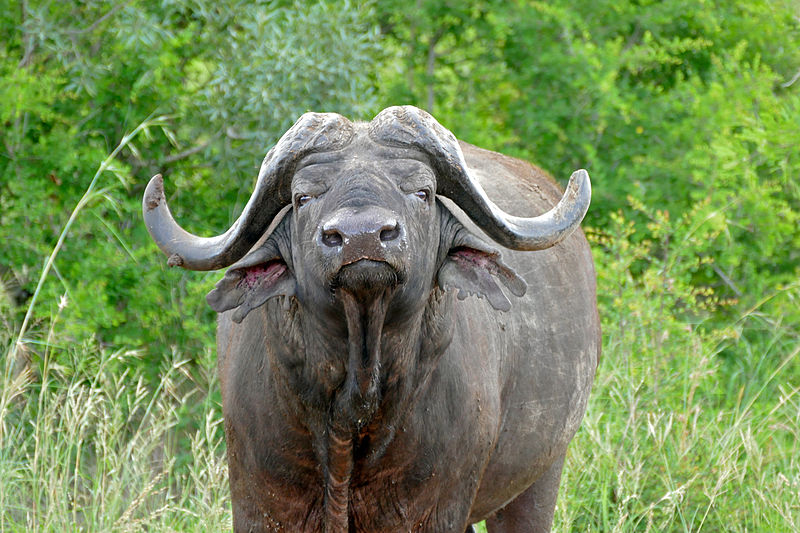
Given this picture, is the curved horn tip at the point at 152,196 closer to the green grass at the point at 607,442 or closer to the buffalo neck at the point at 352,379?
the buffalo neck at the point at 352,379

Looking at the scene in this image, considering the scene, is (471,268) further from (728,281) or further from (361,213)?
(728,281)

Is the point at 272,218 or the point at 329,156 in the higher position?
the point at 329,156

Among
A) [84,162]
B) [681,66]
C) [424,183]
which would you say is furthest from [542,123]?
[424,183]

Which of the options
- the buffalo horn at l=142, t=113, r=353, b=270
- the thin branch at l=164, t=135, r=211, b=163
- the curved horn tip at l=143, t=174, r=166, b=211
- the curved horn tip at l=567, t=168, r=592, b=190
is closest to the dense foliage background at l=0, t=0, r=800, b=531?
the thin branch at l=164, t=135, r=211, b=163

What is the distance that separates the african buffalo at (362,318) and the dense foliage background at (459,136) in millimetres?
1319

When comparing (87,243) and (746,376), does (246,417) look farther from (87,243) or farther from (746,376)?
(746,376)

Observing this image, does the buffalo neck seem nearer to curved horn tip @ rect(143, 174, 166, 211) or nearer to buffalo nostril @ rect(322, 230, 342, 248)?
buffalo nostril @ rect(322, 230, 342, 248)

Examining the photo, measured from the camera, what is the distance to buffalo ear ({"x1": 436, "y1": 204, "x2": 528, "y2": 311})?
3.94m

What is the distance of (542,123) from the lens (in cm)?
1080

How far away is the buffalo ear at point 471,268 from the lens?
12.9 ft

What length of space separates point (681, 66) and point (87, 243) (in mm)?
6344

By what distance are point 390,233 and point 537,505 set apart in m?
2.84

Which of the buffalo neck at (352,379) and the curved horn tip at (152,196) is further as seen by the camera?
the curved horn tip at (152,196)

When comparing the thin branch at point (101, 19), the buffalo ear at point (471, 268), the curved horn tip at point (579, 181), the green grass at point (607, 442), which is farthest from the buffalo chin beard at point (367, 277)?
the thin branch at point (101, 19)
